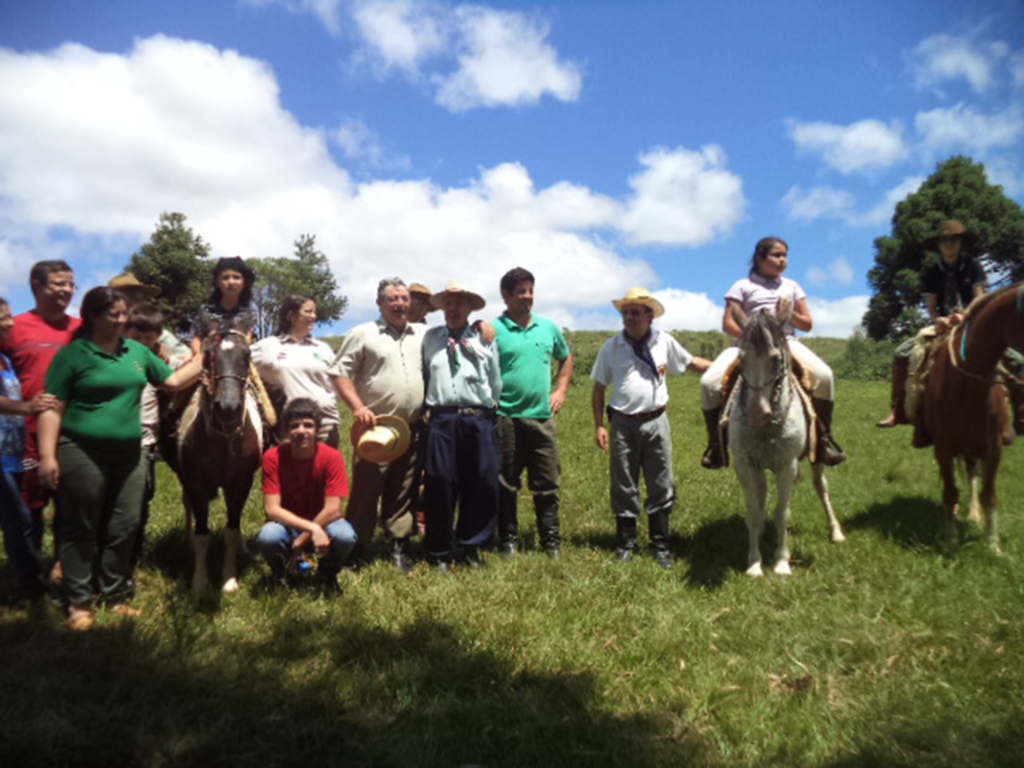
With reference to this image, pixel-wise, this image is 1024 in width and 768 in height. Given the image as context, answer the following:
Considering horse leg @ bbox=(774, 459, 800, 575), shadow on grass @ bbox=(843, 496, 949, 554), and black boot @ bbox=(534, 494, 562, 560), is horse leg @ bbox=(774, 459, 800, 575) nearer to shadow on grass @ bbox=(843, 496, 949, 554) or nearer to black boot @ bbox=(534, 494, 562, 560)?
shadow on grass @ bbox=(843, 496, 949, 554)

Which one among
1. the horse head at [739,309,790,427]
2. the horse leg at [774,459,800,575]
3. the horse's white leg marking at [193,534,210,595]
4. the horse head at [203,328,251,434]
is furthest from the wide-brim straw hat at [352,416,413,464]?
the horse leg at [774,459,800,575]

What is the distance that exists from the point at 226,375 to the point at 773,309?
496 centimetres

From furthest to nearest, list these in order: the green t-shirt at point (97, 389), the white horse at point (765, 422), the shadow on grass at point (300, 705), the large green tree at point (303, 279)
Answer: the large green tree at point (303, 279), the white horse at point (765, 422), the green t-shirt at point (97, 389), the shadow on grass at point (300, 705)

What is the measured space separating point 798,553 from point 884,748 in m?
3.21

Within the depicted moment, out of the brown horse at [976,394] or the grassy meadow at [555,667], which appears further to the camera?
the brown horse at [976,394]

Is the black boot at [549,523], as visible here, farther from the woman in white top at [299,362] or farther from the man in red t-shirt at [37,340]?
the man in red t-shirt at [37,340]

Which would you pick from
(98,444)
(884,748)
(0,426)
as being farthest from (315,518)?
(884,748)

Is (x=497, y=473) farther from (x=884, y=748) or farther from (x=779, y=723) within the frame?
(x=884, y=748)

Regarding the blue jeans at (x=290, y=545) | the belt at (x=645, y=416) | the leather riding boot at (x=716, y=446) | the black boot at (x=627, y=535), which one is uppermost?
the belt at (x=645, y=416)

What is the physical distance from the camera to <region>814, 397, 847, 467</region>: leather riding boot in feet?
19.7

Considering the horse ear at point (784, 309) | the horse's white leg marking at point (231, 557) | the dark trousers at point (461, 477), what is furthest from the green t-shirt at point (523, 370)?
the horse's white leg marking at point (231, 557)

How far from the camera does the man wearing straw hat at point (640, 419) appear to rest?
6.15 meters

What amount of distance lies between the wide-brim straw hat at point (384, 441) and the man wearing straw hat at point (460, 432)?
35cm

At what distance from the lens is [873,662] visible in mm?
3994
